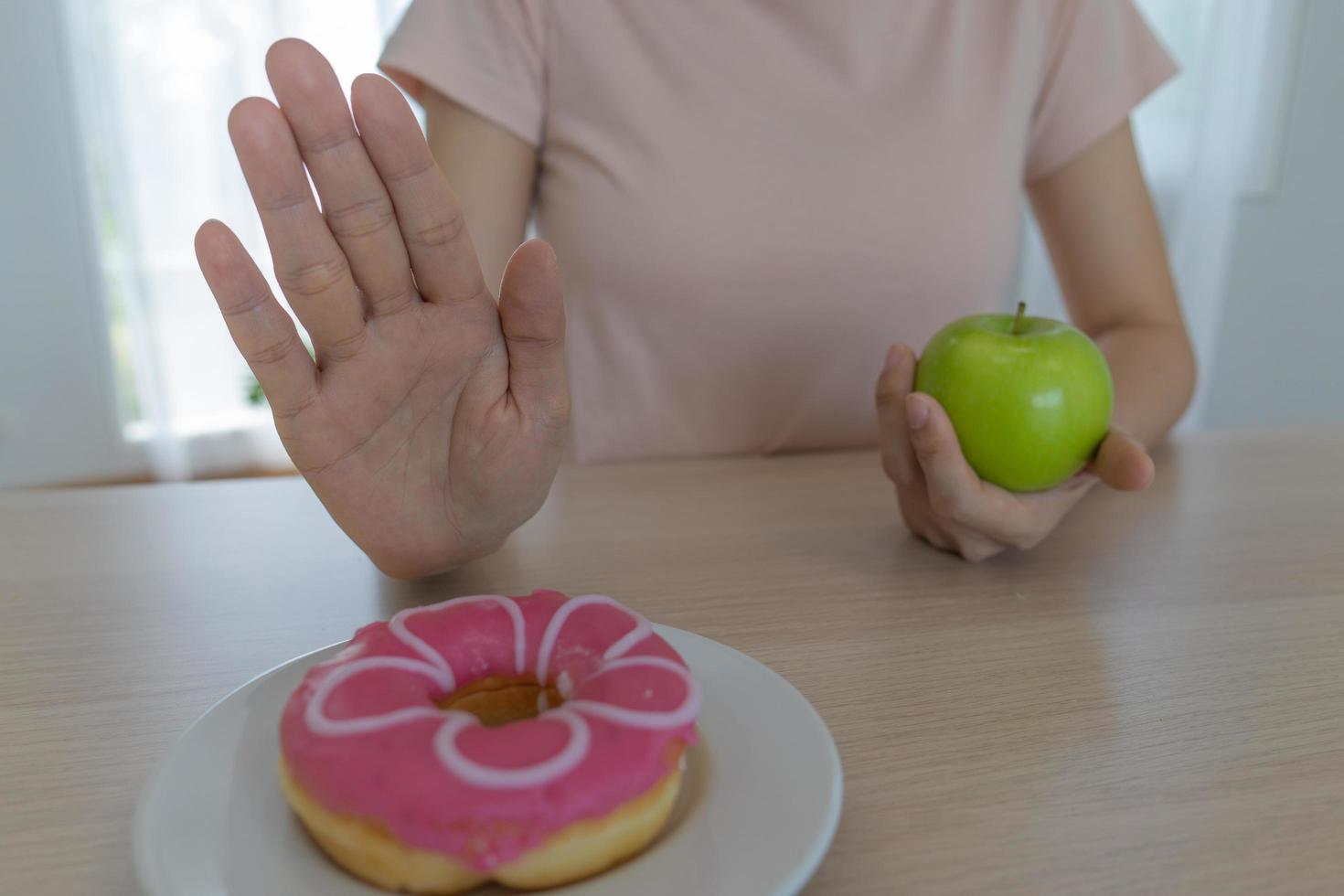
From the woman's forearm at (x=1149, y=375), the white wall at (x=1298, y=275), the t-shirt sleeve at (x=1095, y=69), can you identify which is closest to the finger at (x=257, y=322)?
the woman's forearm at (x=1149, y=375)

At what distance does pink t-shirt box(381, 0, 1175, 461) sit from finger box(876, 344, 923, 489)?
1.24 ft

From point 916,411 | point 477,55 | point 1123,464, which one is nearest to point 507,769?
point 916,411

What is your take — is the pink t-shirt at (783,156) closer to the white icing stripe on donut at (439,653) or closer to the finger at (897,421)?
the finger at (897,421)

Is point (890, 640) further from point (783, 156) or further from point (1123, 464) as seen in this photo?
point (783, 156)

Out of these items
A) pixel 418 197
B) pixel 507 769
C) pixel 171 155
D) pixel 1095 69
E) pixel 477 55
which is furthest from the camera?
pixel 171 155

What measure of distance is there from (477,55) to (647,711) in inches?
34.0

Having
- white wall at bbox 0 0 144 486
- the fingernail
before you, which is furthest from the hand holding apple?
white wall at bbox 0 0 144 486

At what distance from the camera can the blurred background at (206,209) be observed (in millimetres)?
2473

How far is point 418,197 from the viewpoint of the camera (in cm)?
58

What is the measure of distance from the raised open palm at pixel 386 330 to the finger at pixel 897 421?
27cm

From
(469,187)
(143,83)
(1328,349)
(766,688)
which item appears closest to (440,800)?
(766,688)

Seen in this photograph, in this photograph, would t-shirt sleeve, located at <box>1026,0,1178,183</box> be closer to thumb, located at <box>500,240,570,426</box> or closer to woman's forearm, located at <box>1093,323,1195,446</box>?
woman's forearm, located at <box>1093,323,1195,446</box>

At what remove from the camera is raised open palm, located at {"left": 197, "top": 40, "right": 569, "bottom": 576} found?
0.53 metres

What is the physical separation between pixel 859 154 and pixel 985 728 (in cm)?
80
